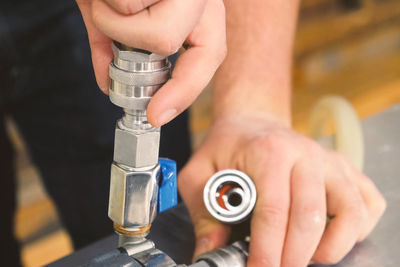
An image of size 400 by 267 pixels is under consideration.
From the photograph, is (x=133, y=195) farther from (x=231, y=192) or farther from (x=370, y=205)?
(x=370, y=205)

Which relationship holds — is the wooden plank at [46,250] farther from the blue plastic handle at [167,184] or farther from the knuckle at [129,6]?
the knuckle at [129,6]

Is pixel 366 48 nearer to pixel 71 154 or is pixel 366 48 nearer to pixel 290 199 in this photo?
pixel 71 154

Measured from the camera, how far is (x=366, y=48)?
2697 mm

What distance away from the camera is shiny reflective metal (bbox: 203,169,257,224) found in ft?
1.46

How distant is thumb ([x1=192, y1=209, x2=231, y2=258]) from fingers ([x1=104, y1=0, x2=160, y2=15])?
251 millimetres

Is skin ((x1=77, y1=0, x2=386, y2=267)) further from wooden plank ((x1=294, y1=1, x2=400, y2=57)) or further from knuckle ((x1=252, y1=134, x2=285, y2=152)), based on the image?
wooden plank ((x1=294, y1=1, x2=400, y2=57))

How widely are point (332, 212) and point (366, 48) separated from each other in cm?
242

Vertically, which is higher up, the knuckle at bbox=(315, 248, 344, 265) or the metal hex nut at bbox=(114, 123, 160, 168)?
the metal hex nut at bbox=(114, 123, 160, 168)

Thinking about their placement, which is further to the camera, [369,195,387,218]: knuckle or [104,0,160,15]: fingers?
[369,195,387,218]: knuckle

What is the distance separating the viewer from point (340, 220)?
0.46 meters

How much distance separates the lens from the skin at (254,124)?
30 cm

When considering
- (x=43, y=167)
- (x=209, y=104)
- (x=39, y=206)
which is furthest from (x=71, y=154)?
(x=209, y=104)

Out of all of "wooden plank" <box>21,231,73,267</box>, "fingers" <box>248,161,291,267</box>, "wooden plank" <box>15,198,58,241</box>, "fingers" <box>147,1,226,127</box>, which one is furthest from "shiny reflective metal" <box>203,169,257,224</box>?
"wooden plank" <box>15,198,58,241</box>

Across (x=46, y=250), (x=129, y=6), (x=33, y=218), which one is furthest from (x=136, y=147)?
(x=33, y=218)
